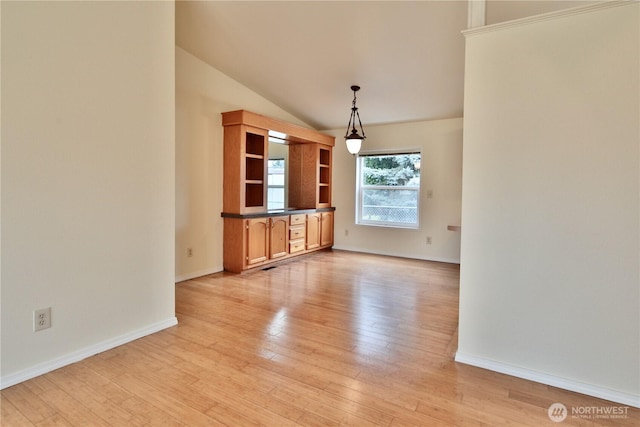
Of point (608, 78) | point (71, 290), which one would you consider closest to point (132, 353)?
point (71, 290)

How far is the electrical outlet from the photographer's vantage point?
1942 millimetres

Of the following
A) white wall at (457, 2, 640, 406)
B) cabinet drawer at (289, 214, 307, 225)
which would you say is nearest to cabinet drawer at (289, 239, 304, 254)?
cabinet drawer at (289, 214, 307, 225)

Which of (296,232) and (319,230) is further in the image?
(319,230)

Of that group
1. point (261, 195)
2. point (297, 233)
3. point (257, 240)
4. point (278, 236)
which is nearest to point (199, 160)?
point (261, 195)

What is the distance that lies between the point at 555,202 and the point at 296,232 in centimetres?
372

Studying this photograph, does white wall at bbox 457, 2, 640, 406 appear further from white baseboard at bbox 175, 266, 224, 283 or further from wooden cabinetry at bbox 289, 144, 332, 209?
wooden cabinetry at bbox 289, 144, 332, 209

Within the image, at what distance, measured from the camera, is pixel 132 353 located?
87.5 inches

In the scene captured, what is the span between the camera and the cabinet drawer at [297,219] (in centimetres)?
509

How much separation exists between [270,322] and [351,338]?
0.68 metres

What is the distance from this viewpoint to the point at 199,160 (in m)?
4.12

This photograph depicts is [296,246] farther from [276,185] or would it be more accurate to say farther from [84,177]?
[84,177]

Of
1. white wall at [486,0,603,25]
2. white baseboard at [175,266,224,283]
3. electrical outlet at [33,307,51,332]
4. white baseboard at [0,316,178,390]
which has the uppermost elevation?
white wall at [486,0,603,25]

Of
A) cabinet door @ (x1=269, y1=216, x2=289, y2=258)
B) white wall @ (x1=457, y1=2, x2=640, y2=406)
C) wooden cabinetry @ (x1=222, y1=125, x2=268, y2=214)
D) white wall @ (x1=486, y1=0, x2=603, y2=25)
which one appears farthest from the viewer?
cabinet door @ (x1=269, y1=216, x2=289, y2=258)

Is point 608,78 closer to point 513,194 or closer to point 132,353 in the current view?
point 513,194
